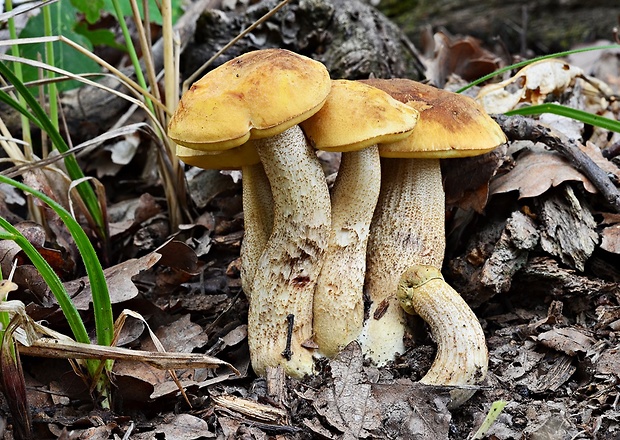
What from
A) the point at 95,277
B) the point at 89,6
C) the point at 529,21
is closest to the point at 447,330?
the point at 95,277

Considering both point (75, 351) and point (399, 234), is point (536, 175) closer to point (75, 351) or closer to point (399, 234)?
point (399, 234)

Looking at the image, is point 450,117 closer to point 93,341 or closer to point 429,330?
point 429,330

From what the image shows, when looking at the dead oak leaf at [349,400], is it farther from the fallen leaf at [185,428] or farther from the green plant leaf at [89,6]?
the green plant leaf at [89,6]

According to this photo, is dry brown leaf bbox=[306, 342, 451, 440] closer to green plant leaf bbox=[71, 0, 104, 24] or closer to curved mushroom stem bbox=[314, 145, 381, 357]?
curved mushroom stem bbox=[314, 145, 381, 357]

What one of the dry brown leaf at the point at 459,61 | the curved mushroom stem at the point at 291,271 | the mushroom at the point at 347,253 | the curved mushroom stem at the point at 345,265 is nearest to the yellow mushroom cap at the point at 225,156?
the curved mushroom stem at the point at 291,271

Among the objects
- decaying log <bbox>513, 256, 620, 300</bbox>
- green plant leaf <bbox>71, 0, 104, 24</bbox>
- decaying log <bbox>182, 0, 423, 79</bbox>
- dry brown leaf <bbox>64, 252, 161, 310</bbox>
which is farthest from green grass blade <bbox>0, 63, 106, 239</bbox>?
decaying log <bbox>513, 256, 620, 300</bbox>
